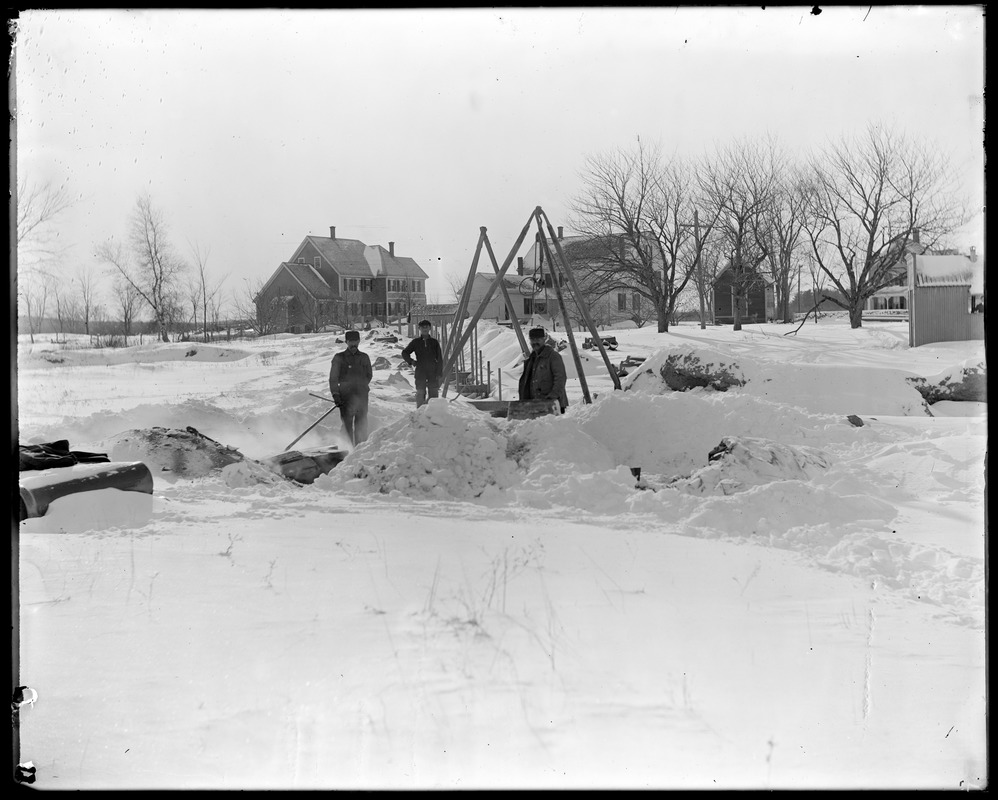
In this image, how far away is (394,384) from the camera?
1894 cm

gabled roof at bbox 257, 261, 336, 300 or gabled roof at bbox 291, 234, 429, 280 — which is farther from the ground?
gabled roof at bbox 291, 234, 429, 280

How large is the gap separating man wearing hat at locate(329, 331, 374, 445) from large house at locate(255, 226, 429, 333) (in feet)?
17.6

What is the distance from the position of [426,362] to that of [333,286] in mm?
12962

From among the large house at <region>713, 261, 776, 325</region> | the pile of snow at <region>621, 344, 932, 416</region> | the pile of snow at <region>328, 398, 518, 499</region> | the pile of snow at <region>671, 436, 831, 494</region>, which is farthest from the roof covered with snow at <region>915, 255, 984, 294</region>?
the pile of snow at <region>328, 398, 518, 499</region>

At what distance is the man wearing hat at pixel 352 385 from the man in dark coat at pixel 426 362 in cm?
64

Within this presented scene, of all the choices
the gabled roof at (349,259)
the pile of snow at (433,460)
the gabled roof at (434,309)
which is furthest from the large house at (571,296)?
the pile of snow at (433,460)

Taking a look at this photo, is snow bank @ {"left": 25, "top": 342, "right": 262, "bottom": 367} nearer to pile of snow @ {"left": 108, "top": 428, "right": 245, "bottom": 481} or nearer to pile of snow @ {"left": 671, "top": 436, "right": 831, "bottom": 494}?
pile of snow @ {"left": 108, "top": 428, "right": 245, "bottom": 481}

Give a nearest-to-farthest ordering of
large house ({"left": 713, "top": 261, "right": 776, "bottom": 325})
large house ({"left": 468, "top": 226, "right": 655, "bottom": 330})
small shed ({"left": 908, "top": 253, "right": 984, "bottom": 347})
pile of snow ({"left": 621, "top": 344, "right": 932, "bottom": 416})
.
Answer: pile of snow ({"left": 621, "top": 344, "right": 932, "bottom": 416}) → small shed ({"left": 908, "top": 253, "right": 984, "bottom": 347}) → large house ({"left": 468, "top": 226, "right": 655, "bottom": 330}) → large house ({"left": 713, "top": 261, "right": 776, "bottom": 325})

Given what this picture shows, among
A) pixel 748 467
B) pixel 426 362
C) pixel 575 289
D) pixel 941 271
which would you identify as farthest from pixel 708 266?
pixel 748 467

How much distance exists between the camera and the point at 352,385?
1052cm

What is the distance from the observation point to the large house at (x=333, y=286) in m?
18.6

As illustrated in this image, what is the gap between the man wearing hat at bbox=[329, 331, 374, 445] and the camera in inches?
411

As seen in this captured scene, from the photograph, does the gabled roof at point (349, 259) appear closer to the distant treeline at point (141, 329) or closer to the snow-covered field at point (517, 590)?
the distant treeline at point (141, 329)

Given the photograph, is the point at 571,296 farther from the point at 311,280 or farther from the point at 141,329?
the point at 141,329
